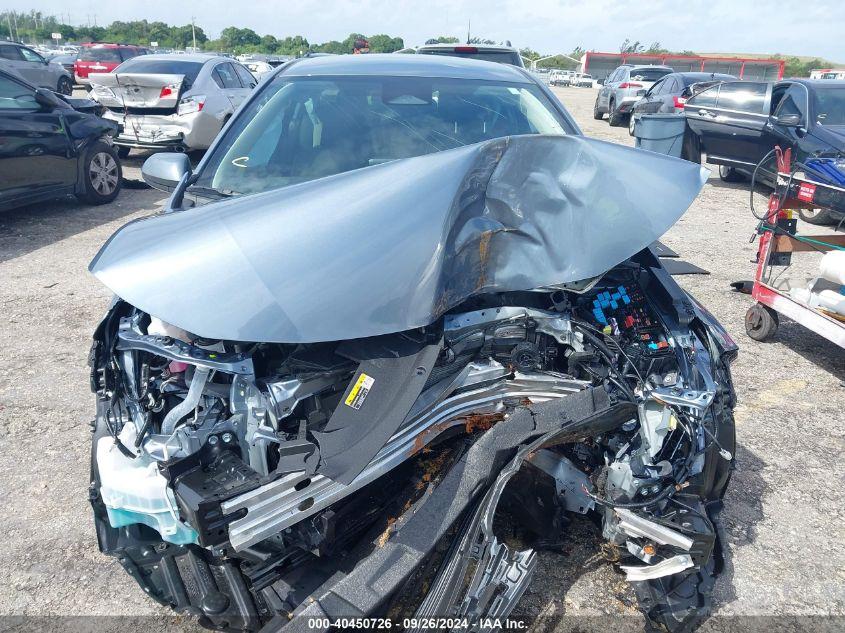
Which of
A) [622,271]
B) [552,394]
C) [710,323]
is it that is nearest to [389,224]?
[552,394]

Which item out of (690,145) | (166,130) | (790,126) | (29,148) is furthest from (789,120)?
(29,148)

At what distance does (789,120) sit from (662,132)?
165 centimetres

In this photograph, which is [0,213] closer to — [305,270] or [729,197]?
[305,270]

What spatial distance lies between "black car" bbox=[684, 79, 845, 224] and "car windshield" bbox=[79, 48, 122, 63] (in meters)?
17.6

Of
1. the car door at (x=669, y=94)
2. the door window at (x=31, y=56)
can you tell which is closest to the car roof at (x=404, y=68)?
the car door at (x=669, y=94)

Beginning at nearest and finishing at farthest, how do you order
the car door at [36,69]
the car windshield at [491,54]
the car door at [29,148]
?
the car door at [29,148] → the car windshield at [491,54] → the car door at [36,69]

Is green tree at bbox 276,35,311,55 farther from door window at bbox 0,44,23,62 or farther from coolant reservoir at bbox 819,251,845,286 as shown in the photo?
coolant reservoir at bbox 819,251,845,286

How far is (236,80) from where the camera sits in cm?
1056

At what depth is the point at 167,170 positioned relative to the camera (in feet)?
10.3

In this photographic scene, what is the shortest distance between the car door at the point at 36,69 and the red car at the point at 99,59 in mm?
1457

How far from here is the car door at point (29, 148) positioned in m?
6.46

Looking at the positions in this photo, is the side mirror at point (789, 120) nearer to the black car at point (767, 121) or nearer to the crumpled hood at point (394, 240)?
the black car at point (767, 121)

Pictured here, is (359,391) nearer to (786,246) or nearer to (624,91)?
(786,246)

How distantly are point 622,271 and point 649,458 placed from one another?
3.04ft
